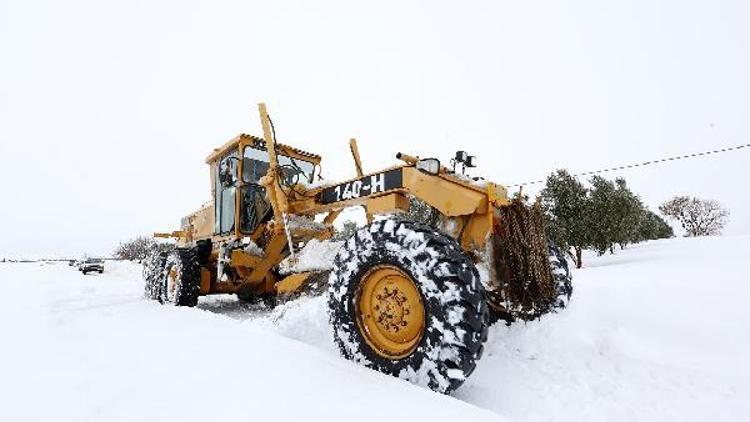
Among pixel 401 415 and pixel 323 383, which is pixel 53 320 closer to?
pixel 323 383

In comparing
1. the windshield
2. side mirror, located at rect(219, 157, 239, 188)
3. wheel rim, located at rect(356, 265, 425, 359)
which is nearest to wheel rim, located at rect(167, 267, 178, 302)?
side mirror, located at rect(219, 157, 239, 188)

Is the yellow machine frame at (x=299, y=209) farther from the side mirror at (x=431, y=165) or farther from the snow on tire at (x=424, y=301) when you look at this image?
the snow on tire at (x=424, y=301)

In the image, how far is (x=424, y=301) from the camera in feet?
9.91

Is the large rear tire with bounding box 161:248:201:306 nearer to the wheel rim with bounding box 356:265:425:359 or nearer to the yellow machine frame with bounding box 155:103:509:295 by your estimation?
the yellow machine frame with bounding box 155:103:509:295

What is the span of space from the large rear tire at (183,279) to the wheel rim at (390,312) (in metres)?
4.80

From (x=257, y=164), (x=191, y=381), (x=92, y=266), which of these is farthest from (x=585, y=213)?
(x=92, y=266)

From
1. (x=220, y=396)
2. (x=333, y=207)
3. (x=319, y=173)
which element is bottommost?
(x=220, y=396)

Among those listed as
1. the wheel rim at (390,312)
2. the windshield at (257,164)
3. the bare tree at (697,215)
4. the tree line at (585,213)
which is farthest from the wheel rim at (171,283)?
the bare tree at (697,215)

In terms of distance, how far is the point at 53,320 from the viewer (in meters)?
5.03

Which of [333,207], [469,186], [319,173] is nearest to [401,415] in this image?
[469,186]

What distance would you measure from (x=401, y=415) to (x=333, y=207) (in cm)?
343

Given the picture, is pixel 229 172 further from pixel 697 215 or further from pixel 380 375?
pixel 697 215

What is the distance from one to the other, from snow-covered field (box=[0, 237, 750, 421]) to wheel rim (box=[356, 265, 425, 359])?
11.5 inches

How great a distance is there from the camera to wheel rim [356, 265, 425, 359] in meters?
3.21
